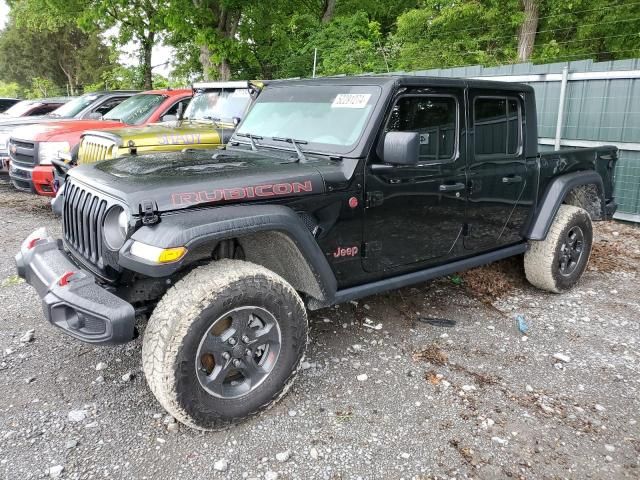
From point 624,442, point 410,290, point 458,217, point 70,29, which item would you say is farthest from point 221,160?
point 70,29

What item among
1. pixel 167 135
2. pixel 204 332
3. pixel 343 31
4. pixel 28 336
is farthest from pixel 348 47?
Answer: pixel 204 332

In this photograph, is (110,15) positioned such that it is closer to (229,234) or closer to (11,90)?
(229,234)

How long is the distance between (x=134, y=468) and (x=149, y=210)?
1269 millimetres

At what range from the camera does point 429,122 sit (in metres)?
3.62

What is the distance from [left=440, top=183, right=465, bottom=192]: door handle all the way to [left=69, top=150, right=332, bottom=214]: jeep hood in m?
0.93

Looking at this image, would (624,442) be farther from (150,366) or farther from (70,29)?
(70,29)

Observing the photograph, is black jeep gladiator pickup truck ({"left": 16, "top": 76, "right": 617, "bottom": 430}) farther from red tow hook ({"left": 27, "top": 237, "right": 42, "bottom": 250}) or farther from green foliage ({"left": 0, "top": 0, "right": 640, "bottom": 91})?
green foliage ({"left": 0, "top": 0, "right": 640, "bottom": 91})

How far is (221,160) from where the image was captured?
10.9ft

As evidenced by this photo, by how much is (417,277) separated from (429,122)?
1098 mm

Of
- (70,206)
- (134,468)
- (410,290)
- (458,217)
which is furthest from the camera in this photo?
(410,290)

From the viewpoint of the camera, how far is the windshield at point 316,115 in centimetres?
333

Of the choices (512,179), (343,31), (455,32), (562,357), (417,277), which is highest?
(455,32)

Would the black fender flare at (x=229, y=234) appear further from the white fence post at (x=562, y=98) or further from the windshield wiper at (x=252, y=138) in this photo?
the white fence post at (x=562, y=98)

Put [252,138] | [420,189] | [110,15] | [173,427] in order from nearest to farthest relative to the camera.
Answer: [173,427]
[420,189]
[252,138]
[110,15]
